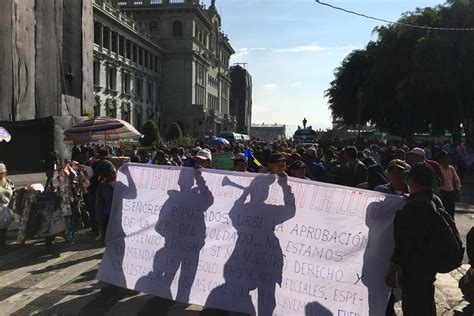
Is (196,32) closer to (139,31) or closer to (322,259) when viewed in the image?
(139,31)

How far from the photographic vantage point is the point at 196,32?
86125mm

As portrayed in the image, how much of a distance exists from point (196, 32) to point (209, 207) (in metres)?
84.3

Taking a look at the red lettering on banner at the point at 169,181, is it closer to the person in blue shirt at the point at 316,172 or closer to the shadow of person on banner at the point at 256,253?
the shadow of person on banner at the point at 256,253

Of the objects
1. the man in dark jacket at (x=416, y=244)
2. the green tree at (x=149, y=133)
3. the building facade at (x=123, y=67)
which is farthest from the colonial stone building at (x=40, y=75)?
the building facade at (x=123, y=67)

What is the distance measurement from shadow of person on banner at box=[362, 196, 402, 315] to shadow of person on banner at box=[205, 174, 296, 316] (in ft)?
2.60

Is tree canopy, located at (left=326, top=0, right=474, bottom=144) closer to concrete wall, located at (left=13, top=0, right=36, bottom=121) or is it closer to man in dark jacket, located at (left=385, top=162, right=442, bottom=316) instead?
concrete wall, located at (left=13, top=0, right=36, bottom=121)

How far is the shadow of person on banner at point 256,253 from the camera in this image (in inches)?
Answer: 187

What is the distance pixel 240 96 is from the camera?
484ft

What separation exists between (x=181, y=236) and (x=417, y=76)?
2726 centimetres

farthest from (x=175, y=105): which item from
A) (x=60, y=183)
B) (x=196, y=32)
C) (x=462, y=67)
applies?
(x=60, y=183)

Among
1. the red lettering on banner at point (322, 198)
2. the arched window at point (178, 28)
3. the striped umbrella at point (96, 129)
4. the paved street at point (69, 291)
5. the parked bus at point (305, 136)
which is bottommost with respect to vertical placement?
the paved street at point (69, 291)

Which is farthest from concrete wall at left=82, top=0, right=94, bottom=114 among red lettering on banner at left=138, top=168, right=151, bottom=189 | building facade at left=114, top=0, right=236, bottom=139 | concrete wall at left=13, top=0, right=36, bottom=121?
building facade at left=114, top=0, right=236, bottom=139

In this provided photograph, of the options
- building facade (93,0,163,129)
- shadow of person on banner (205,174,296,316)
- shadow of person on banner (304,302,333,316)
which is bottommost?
shadow of person on banner (304,302,333,316)

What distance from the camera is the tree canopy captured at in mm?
27766
